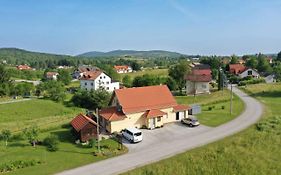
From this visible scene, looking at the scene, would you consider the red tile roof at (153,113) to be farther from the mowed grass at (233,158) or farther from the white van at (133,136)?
the mowed grass at (233,158)

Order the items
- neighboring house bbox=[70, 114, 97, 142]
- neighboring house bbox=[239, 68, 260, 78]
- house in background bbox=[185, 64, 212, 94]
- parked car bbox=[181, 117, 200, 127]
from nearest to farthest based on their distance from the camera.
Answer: neighboring house bbox=[70, 114, 97, 142], parked car bbox=[181, 117, 200, 127], house in background bbox=[185, 64, 212, 94], neighboring house bbox=[239, 68, 260, 78]

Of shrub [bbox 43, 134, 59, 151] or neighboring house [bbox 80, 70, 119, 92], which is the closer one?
shrub [bbox 43, 134, 59, 151]

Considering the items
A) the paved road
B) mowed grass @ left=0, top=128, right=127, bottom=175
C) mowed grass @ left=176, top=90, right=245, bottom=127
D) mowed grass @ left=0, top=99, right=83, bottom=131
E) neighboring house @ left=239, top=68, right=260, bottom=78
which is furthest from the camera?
neighboring house @ left=239, top=68, right=260, bottom=78

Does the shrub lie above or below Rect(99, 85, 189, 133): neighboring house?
below

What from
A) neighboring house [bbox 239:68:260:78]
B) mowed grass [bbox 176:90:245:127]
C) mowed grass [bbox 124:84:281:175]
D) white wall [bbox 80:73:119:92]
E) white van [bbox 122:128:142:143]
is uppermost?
neighboring house [bbox 239:68:260:78]

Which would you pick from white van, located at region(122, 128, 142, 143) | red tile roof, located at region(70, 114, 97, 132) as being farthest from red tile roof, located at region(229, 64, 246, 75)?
red tile roof, located at region(70, 114, 97, 132)

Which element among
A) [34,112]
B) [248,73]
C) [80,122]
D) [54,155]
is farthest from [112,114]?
[248,73]

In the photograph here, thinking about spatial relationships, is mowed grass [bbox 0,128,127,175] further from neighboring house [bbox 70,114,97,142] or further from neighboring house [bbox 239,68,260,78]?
neighboring house [bbox 239,68,260,78]
